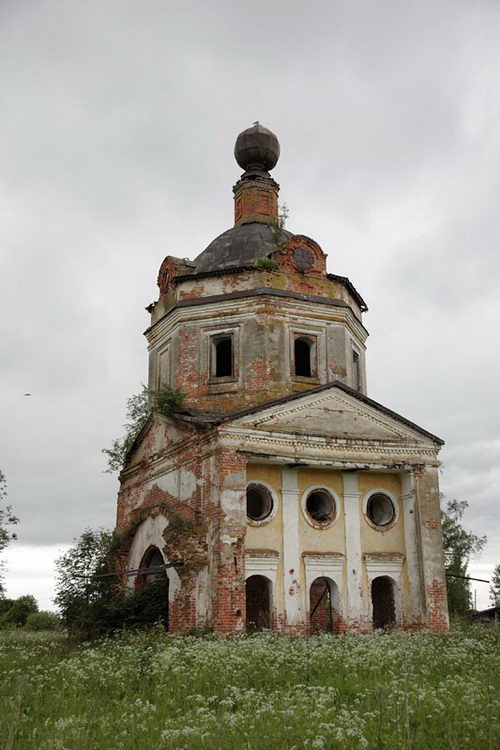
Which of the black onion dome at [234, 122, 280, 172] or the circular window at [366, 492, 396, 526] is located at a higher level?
the black onion dome at [234, 122, 280, 172]

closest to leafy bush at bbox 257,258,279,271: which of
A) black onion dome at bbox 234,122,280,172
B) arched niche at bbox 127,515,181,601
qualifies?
black onion dome at bbox 234,122,280,172

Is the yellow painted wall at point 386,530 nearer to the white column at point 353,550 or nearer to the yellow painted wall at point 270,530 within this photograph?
the white column at point 353,550

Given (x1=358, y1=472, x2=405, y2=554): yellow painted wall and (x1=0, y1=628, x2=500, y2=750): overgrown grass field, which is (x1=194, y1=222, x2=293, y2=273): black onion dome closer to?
(x1=358, y1=472, x2=405, y2=554): yellow painted wall

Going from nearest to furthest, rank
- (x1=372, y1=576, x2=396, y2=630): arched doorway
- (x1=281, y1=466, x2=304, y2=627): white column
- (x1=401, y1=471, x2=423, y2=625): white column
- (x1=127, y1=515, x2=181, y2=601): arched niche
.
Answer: (x1=281, y1=466, x2=304, y2=627): white column
(x1=127, y1=515, x2=181, y2=601): arched niche
(x1=401, y1=471, x2=423, y2=625): white column
(x1=372, y1=576, x2=396, y2=630): arched doorway

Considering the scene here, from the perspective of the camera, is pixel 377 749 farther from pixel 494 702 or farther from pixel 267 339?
pixel 267 339

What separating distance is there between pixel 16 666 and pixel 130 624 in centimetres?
604

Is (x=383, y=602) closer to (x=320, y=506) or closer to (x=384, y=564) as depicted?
(x=384, y=564)

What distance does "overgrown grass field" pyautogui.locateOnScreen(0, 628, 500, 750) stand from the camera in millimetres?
6168

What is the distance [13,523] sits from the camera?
89.7ft

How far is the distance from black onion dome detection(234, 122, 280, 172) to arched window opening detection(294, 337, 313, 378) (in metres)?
7.04

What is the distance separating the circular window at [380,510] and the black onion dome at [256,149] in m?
11.8

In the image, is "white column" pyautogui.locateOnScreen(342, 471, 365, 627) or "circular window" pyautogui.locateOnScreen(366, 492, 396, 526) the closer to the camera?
"white column" pyautogui.locateOnScreen(342, 471, 365, 627)

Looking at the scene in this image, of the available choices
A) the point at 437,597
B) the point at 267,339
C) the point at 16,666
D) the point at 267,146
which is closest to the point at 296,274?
the point at 267,339

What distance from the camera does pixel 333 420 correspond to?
17.5 meters
